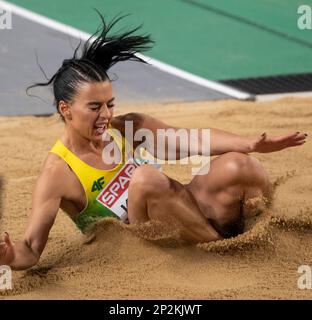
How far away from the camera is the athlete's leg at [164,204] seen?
410 cm

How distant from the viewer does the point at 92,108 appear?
4203 mm

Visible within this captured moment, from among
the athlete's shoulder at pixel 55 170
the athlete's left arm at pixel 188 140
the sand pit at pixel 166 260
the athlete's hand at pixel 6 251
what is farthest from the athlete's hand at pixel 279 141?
the athlete's hand at pixel 6 251

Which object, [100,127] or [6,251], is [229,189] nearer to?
[100,127]

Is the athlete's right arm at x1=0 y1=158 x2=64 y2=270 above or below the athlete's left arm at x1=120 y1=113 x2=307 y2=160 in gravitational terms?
below

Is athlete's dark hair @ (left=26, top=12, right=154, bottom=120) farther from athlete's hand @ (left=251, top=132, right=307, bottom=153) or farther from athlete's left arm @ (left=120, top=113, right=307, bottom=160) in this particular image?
athlete's hand @ (left=251, top=132, right=307, bottom=153)

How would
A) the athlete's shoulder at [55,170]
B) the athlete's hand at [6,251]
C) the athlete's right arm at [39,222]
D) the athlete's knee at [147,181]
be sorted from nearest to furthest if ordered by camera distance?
the athlete's hand at [6,251] → the athlete's right arm at [39,222] → the athlete's knee at [147,181] → the athlete's shoulder at [55,170]

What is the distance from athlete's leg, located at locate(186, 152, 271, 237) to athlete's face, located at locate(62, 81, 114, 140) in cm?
58

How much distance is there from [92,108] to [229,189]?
2.53 feet

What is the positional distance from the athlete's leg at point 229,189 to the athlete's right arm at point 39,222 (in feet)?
2.31

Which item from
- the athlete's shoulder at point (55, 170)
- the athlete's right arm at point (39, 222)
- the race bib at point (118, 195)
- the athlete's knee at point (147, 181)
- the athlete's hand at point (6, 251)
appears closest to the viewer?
the athlete's hand at point (6, 251)

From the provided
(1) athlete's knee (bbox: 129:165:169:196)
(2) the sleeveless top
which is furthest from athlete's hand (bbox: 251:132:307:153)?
(2) the sleeveless top

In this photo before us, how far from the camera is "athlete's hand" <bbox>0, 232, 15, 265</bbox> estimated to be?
3.85 m

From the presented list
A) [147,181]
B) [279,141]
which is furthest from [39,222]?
[279,141]

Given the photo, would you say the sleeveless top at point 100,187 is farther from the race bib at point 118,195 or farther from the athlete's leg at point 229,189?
the athlete's leg at point 229,189
